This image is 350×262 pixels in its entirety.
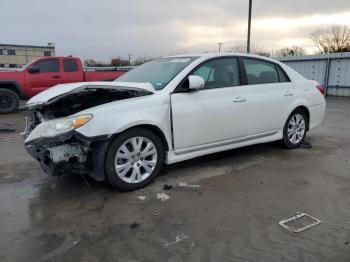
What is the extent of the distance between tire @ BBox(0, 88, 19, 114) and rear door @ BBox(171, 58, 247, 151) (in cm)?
899

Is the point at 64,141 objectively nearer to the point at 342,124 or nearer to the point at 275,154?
the point at 275,154

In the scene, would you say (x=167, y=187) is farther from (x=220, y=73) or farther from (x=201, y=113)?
(x=220, y=73)

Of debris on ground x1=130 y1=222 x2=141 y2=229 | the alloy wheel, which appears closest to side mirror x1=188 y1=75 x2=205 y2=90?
debris on ground x1=130 y1=222 x2=141 y2=229

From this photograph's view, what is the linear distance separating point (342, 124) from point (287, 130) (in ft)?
11.9

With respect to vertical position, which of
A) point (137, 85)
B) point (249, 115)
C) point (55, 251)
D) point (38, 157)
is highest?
point (137, 85)

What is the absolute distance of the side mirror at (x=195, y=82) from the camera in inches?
165

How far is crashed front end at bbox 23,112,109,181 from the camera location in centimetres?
356

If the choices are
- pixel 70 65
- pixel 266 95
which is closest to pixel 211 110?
pixel 266 95

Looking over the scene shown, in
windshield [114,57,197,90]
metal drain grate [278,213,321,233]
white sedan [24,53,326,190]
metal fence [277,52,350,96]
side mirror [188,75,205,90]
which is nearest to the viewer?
metal drain grate [278,213,321,233]

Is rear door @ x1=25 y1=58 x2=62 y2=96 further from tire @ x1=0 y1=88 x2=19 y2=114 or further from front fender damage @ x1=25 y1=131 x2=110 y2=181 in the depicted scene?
front fender damage @ x1=25 y1=131 x2=110 y2=181

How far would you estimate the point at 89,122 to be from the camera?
3.61 m

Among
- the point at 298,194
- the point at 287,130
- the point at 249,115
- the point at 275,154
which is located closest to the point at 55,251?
the point at 298,194

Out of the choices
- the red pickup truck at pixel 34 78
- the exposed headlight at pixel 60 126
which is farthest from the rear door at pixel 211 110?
the red pickup truck at pixel 34 78

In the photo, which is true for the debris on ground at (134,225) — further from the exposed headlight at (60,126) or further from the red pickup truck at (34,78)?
the red pickup truck at (34,78)
